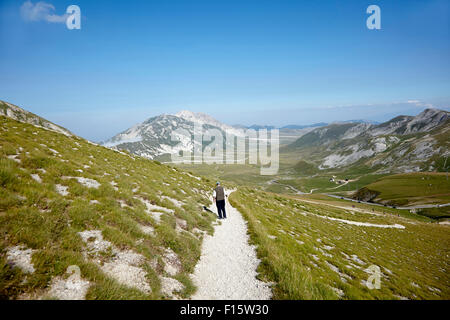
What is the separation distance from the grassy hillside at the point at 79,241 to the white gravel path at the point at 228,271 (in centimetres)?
77

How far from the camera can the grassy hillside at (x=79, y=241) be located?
5938mm

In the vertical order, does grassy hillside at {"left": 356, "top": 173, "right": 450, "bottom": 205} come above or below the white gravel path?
below

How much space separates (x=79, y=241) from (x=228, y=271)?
728 cm

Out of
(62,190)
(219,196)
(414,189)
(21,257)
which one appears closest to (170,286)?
(21,257)

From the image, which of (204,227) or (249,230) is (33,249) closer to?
(204,227)

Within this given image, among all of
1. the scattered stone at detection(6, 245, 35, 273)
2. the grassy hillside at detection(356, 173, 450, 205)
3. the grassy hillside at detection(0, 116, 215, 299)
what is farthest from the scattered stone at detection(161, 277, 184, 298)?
the grassy hillside at detection(356, 173, 450, 205)

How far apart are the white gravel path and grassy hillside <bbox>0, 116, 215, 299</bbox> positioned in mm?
769

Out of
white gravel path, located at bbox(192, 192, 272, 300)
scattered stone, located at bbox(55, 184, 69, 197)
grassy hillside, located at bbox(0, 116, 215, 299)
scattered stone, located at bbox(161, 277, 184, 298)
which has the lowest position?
white gravel path, located at bbox(192, 192, 272, 300)

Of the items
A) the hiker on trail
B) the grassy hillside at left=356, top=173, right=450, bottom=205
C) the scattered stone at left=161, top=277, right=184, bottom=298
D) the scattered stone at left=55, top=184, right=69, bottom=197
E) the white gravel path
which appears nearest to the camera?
the scattered stone at left=161, top=277, right=184, bottom=298

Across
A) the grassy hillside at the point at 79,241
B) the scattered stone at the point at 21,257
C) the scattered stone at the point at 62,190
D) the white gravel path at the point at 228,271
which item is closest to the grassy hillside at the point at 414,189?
the white gravel path at the point at 228,271

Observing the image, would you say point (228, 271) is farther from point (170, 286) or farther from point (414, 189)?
point (414, 189)

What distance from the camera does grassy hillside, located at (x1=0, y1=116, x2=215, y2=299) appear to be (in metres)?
5.94

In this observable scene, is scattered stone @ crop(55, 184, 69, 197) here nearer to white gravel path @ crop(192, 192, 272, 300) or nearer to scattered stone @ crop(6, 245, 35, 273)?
scattered stone @ crop(6, 245, 35, 273)

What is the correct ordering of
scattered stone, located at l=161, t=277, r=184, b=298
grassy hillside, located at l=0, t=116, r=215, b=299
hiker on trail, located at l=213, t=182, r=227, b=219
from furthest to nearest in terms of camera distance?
1. hiker on trail, located at l=213, t=182, r=227, b=219
2. scattered stone, located at l=161, t=277, r=184, b=298
3. grassy hillside, located at l=0, t=116, r=215, b=299
